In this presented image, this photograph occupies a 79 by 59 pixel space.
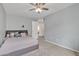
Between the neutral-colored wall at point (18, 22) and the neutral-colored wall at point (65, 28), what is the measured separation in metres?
0.54

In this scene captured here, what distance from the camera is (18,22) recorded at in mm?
2375

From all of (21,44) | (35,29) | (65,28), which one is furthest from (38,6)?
(65,28)

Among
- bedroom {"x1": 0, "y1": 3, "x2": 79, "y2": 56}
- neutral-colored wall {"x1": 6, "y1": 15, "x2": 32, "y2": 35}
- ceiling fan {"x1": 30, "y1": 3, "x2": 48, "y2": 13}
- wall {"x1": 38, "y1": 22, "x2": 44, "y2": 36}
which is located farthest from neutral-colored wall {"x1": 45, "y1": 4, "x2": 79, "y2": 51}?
neutral-colored wall {"x1": 6, "y1": 15, "x2": 32, "y2": 35}

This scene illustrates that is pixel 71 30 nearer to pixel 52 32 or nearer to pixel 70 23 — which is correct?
pixel 70 23

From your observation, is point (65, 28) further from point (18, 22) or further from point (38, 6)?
point (18, 22)

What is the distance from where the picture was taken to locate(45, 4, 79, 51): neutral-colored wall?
274cm

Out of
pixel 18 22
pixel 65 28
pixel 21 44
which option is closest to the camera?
pixel 21 44

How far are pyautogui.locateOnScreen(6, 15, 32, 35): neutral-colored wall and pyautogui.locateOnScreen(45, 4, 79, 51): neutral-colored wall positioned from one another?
54cm

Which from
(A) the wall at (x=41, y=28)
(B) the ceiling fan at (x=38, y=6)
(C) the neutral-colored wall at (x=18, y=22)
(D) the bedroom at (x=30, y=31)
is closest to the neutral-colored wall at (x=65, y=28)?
(D) the bedroom at (x=30, y=31)

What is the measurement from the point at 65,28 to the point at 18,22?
1.73 m

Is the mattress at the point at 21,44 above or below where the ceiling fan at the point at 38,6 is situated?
below

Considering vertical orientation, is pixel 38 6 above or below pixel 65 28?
above

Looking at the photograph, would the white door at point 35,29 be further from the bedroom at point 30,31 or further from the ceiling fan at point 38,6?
the ceiling fan at point 38,6

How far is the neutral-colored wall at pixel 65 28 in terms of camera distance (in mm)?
2740
